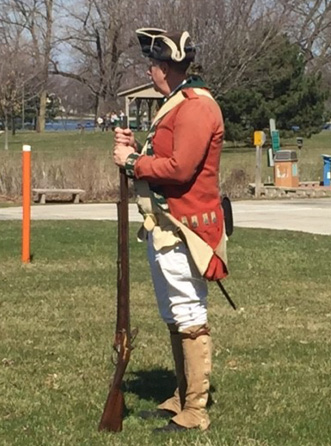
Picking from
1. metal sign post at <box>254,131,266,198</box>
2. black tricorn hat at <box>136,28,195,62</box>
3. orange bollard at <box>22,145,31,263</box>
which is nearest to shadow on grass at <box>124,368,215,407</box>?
black tricorn hat at <box>136,28,195,62</box>

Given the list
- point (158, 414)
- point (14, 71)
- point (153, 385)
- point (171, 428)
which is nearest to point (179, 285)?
point (171, 428)

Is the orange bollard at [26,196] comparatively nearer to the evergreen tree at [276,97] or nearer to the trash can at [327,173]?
the trash can at [327,173]

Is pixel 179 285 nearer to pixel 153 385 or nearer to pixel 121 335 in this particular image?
pixel 121 335

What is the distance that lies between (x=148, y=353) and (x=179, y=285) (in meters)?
2.09

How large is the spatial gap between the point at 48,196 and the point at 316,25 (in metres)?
45.0

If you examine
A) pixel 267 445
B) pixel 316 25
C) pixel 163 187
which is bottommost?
pixel 267 445

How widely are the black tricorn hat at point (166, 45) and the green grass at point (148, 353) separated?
1816mm

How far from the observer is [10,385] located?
5.71 m

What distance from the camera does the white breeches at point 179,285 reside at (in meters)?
4.56

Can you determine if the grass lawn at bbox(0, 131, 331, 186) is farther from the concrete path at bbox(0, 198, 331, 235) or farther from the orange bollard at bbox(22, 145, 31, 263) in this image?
the orange bollard at bbox(22, 145, 31, 263)

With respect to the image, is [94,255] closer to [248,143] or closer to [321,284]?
[321,284]

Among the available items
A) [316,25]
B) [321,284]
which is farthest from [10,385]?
[316,25]

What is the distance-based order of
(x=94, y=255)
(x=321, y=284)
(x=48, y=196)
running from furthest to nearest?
1. (x=48, y=196)
2. (x=94, y=255)
3. (x=321, y=284)

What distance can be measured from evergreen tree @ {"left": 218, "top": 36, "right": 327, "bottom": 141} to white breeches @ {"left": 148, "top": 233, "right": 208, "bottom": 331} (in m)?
42.1
